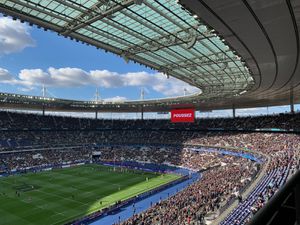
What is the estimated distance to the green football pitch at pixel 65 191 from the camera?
32344 mm

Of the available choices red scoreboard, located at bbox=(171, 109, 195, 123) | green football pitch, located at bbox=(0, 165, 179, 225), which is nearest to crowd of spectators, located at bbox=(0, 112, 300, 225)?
red scoreboard, located at bbox=(171, 109, 195, 123)

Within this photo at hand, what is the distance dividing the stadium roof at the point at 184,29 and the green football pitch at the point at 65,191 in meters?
20.6

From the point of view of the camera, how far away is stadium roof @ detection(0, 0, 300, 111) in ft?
41.6

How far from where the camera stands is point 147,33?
887 inches

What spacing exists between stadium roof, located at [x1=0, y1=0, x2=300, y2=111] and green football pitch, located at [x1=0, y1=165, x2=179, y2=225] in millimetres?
20558

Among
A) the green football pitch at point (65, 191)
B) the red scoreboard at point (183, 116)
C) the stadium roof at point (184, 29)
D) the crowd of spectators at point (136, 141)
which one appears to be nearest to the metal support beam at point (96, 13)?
the stadium roof at point (184, 29)

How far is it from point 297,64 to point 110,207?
86.6ft

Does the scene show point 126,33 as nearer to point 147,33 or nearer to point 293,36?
point 147,33

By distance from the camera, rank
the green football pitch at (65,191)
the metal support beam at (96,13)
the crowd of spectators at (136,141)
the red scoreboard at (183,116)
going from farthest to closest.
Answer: the red scoreboard at (183,116)
the crowd of spectators at (136,141)
the green football pitch at (65,191)
the metal support beam at (96,13)

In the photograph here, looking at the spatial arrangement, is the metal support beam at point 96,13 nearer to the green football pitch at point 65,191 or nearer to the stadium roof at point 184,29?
the stadium roof at point 184,29

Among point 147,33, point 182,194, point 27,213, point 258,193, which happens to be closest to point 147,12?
point 147,33

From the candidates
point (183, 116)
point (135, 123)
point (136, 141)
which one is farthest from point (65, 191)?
point (135, 123)

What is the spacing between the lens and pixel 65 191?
4181 cm

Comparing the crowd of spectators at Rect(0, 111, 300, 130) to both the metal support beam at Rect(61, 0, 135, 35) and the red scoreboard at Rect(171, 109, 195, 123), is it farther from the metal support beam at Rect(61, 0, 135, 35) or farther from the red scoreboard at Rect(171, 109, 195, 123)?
the metal support beam at Rect(61, 0, 135, 35)
